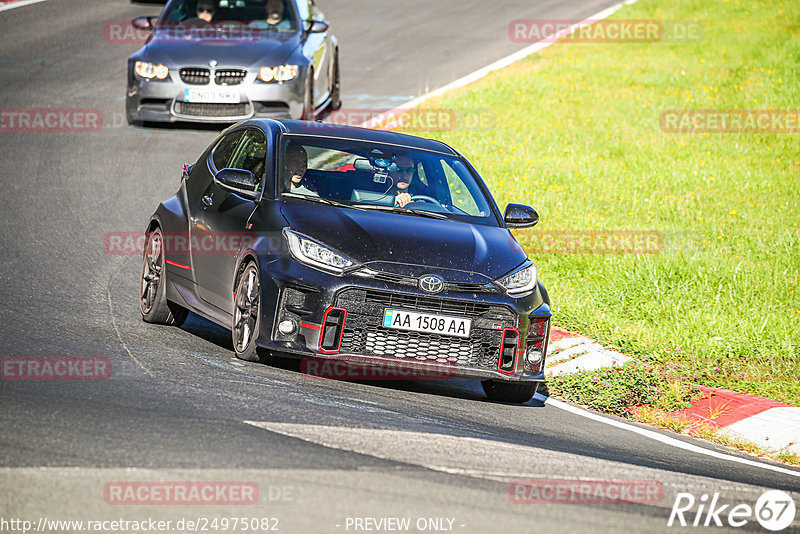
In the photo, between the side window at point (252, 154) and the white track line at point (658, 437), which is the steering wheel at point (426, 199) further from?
the white track line at point (658, 437)

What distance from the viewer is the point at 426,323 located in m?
7.50

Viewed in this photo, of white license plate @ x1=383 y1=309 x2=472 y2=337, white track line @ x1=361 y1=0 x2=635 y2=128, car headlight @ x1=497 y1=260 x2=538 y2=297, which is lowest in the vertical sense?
white track line @ x1=361 y1=0 x2=635 y2=128

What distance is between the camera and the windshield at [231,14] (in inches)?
653

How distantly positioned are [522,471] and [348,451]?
0.89 m

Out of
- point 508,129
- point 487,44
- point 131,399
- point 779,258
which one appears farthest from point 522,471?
point 487,44

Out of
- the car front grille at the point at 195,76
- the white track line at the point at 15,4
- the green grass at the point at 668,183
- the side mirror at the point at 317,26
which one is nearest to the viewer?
the green grass at the point at 668,183

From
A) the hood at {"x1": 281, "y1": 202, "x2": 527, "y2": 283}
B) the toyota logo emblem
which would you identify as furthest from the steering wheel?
the toyota logo emblem

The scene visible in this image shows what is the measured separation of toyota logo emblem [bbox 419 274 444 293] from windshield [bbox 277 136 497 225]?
1.04 meters

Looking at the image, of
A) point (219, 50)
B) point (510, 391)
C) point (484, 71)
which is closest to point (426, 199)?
point (510, 391)

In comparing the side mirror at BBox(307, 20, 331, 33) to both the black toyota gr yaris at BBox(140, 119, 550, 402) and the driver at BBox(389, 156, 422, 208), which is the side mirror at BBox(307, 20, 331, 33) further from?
the driver at BBox(389, 156, 422, 208)

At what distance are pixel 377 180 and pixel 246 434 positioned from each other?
323 cm

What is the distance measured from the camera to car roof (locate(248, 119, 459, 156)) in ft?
29.8

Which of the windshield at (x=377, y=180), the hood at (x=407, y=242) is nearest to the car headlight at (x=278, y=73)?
the windshield at (x=377, y=180)

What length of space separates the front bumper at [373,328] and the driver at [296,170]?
1.03 meters
